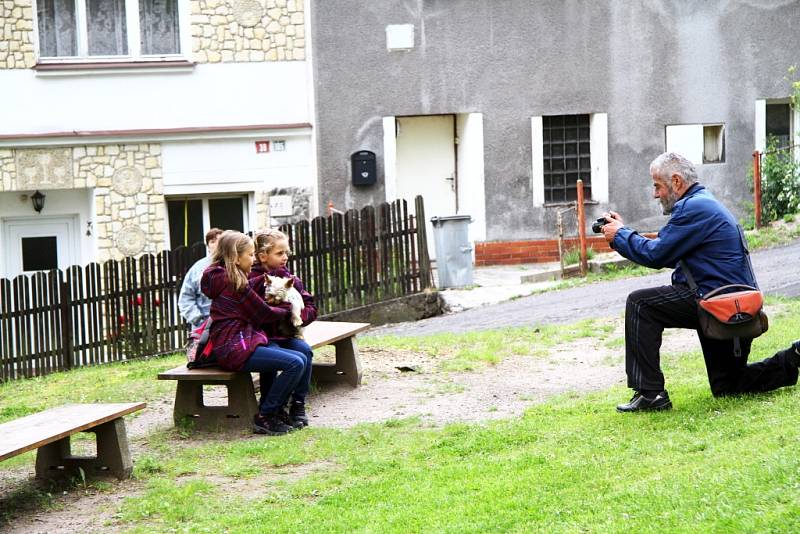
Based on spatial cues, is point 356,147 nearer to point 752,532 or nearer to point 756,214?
point 756,214

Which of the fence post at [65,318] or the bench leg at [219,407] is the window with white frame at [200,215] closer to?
the fence post at [65,318]

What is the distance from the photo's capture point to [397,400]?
32.3ft

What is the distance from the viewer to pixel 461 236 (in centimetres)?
1722

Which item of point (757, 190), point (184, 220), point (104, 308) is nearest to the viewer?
point (104, 308)

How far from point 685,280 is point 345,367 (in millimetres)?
3818

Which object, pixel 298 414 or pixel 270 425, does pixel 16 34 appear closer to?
pixel 298 414

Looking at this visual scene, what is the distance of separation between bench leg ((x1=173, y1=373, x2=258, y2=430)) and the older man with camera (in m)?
2.77

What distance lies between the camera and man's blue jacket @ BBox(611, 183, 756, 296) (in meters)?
7.35

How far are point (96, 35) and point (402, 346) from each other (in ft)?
31.3

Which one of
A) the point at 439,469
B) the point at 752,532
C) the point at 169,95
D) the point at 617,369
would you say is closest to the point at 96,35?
the point at 169,95

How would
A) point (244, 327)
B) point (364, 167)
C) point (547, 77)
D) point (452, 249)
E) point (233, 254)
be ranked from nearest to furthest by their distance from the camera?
point (233, 254) → point (244, 327) → point (452, 249) → point (364, 167) → point (547, 77)

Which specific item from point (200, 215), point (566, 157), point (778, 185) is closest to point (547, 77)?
point (566, 157)

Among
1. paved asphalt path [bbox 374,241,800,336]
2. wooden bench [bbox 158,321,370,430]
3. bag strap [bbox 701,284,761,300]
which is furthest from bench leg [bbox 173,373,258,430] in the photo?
paved asphalt path [bbox 374,241,800,336]

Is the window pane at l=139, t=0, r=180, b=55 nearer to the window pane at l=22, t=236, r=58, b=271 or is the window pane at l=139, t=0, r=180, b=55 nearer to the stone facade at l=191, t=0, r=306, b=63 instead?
the stone facade at l=191, t=0, r=306, b=63
